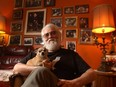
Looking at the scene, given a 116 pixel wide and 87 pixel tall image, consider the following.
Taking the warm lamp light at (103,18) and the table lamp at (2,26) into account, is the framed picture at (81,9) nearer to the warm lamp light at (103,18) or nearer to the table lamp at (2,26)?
the warm lamp light at (103,18)

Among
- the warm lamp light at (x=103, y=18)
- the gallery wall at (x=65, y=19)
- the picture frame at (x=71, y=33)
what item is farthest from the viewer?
the picture frame at (x=71, y=33)

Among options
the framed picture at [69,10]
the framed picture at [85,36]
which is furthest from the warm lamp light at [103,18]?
the framed picture at [69,10]

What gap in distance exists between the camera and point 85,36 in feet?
10.2

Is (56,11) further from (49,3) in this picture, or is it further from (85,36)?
(85,36)

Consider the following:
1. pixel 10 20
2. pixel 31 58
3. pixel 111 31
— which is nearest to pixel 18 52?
pixel 10 20

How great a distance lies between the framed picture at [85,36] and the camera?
3070 millimetres

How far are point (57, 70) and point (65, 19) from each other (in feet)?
5.70

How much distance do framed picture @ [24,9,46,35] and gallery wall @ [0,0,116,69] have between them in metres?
0.03

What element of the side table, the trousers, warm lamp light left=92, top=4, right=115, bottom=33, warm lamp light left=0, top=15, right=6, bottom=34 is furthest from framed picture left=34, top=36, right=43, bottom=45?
the trousers

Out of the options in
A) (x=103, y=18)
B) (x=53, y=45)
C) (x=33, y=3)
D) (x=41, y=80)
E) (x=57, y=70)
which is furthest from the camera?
(x=33, y=3)

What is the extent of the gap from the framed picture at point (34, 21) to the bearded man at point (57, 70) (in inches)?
54.7

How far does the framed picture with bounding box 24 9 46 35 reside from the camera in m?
3.38

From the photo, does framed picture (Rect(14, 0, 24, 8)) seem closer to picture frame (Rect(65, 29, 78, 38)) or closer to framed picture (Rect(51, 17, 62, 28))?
framed picture (Rect(51, 17, 62, 28))

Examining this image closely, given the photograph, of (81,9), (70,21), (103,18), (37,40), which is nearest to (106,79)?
(103,18)
